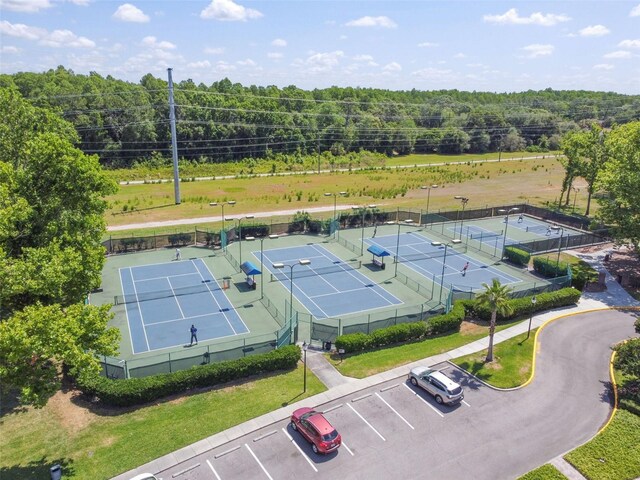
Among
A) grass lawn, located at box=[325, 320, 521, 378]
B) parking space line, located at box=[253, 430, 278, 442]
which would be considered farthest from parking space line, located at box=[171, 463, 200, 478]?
grass lawn, located at box=[325, 320, 521, 378]

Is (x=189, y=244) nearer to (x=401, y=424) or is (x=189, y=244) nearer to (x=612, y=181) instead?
(x=401, y=424)

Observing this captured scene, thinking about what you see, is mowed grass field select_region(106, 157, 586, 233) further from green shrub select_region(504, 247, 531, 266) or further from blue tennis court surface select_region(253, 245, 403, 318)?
green shrub select_region(504, 247, 531, 266)

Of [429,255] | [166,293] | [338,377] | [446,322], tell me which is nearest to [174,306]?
[166,293]

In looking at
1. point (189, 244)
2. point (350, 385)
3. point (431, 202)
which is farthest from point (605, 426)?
point (431, 202)

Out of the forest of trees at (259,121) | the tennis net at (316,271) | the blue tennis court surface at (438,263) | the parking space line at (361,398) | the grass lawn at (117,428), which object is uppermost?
the forest of trees at (259,121)

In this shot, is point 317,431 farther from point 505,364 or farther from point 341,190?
point 341,190

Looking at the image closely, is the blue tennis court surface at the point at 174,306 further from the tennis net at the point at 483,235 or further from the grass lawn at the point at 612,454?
the tennis net at the point at 483,235

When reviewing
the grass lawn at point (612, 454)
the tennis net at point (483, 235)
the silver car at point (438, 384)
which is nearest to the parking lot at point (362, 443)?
the silver car at point (438, 384)
